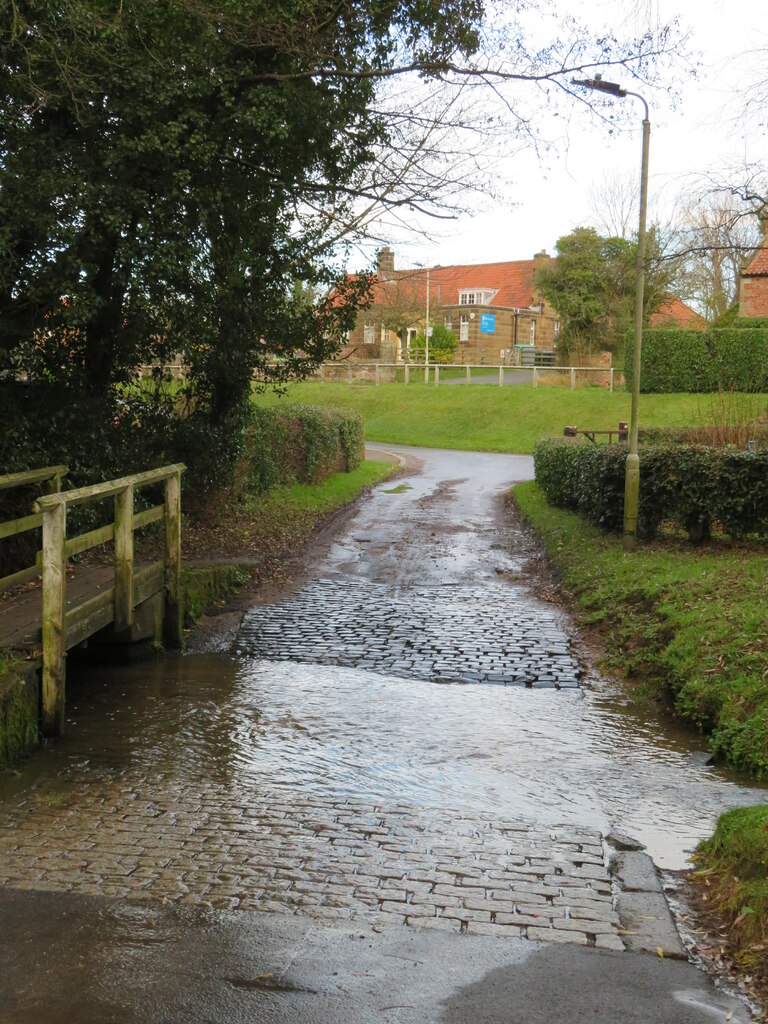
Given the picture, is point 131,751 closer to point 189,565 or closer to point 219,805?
point 219,805

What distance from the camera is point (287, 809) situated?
19.3 ft

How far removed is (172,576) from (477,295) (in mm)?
65945

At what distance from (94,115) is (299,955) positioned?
30.9 feet

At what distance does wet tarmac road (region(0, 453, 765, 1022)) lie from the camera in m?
4.12

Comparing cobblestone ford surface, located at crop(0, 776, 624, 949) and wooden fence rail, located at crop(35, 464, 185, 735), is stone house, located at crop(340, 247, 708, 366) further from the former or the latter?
cobblestone ford surface, located at crop(0, 776, 624, 949)

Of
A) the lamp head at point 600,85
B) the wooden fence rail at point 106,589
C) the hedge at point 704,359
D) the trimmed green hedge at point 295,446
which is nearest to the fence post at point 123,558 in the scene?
the wooden fence rail at point 106,589

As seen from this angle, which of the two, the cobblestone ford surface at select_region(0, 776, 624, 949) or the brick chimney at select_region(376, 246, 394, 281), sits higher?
the brick chimney at select_region(376, 246, 394, 281)

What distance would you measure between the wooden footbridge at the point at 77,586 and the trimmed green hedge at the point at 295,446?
6615 millimetres

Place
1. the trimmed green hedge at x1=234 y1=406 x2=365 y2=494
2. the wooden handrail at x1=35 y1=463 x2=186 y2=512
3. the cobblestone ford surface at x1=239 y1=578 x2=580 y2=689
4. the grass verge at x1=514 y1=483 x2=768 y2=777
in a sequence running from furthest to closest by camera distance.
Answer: the trimmed green hedge at x1=234 y1=406 x2=365 y2=494
the cobblestone ford surface at x1=239 y1=578 x2=580 y2=689
the grass verge at x1=514 y1=483 x2=768 y2=777
the wooden handrail at x1=35 y1=463 x2=186 y2=512

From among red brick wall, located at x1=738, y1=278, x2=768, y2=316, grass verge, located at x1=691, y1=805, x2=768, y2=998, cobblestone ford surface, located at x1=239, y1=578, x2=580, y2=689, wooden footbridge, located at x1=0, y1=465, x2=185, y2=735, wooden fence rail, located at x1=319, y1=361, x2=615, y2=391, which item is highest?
red brick wall, located at x1=738, y1=278, x2=768, y2=316

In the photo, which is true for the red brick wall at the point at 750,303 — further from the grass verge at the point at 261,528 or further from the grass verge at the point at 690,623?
the grass verge at the point at 690,623

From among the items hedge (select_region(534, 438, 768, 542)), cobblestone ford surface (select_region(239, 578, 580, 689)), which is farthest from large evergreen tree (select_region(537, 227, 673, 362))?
cobblestone ford surface (select_region(239, 578, 580, 689))

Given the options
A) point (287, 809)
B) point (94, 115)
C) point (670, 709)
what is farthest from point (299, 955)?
point (94, 115)

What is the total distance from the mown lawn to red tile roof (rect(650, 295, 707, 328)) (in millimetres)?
5455
